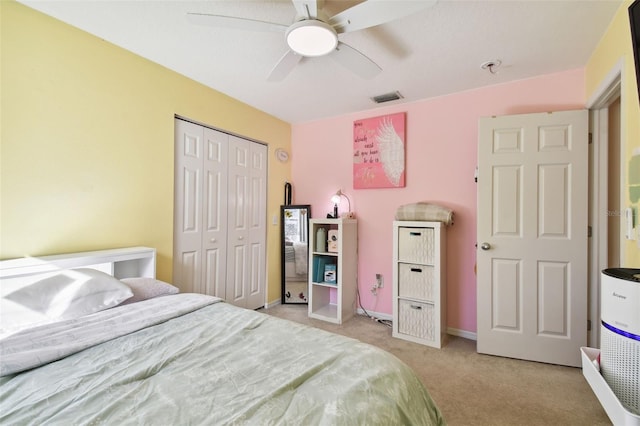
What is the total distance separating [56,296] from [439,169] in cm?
310

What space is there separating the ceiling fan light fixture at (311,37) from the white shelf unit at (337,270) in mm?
1778

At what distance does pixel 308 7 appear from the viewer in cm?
140

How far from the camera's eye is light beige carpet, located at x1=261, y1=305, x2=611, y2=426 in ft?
5.41

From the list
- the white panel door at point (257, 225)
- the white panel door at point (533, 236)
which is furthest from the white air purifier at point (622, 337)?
the white panel door at point (257, 225)

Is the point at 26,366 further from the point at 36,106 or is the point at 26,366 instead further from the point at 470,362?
the point at 470,362

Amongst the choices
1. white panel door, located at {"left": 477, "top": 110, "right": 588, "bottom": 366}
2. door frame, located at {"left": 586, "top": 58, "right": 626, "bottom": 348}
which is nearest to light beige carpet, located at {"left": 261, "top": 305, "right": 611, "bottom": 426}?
white panel door, located at {"left": 477, "top": 110, "right": 588, "bottom": 366}

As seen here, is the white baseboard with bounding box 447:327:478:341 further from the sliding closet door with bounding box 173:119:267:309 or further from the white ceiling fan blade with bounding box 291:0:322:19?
the white ceiling fan blade with bounding box 291:0:322:19

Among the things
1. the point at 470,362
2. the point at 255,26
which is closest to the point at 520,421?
the point at 470,362

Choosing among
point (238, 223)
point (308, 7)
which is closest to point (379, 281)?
point (238, 223)

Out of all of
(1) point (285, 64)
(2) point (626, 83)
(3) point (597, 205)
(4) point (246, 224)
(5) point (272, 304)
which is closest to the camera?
(2) point (626, 83)

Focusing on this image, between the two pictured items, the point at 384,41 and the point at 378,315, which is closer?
the point at 384,41

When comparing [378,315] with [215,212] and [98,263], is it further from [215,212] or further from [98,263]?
[98,263]

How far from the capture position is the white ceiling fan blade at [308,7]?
137 centimetres

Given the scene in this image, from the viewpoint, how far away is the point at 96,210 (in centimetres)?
198
